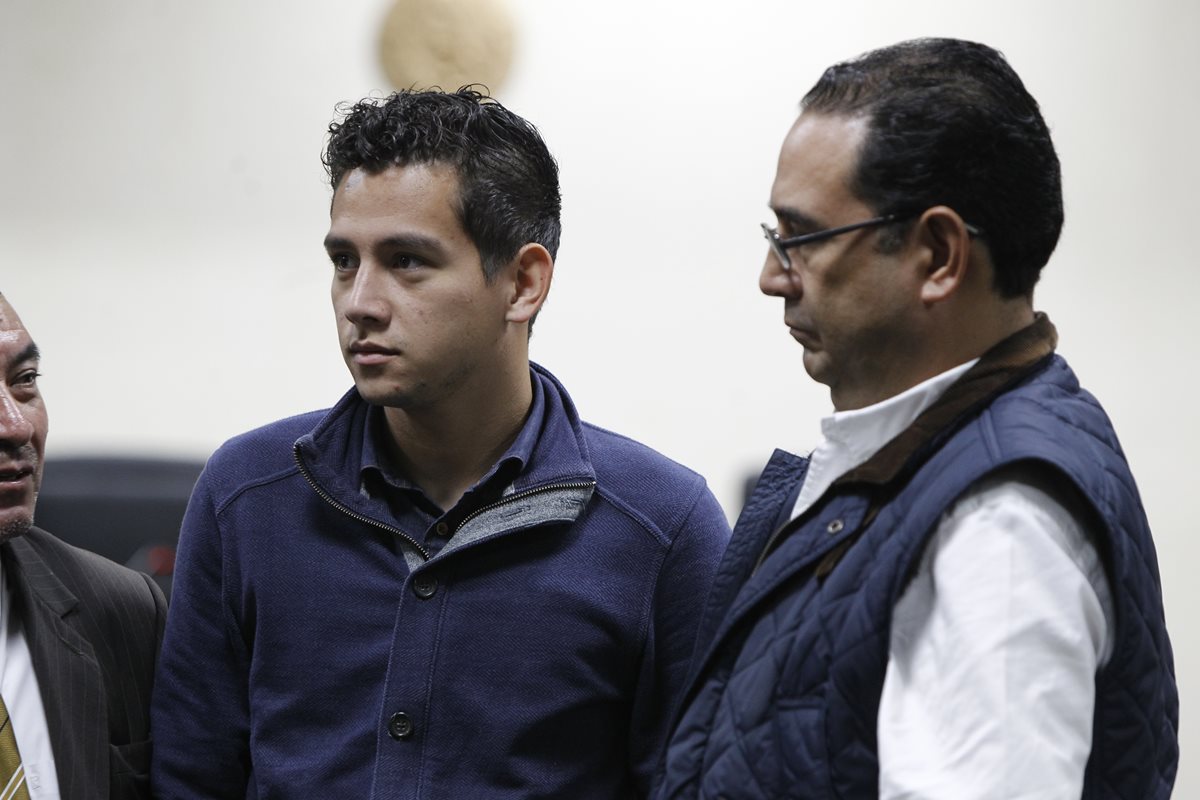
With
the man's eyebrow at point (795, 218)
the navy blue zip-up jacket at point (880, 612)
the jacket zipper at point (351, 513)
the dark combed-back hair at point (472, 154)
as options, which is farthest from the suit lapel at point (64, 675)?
the man's eyebrow at point (795, 218)

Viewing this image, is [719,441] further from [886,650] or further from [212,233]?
[886,650]

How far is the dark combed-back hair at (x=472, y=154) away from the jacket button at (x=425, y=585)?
1.03ft

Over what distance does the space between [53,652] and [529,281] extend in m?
0.62

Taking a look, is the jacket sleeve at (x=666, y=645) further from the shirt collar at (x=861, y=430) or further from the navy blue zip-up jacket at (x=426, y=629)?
the shirt collar at (x=861, y=430)

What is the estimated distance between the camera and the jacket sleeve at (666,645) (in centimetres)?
138

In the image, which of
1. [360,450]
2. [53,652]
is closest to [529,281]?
[360,450]

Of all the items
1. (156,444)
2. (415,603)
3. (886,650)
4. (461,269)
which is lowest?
(156,444)

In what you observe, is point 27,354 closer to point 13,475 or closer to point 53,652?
point 13,475

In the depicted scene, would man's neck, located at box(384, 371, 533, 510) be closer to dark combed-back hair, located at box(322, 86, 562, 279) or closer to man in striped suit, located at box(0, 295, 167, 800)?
dark combed-back hair, located at box(322, 86, 562, 279)

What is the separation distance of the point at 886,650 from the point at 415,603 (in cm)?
56

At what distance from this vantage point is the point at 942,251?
40.3 inches

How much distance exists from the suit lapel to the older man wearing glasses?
0.64m

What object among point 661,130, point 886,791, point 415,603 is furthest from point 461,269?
point 661,130

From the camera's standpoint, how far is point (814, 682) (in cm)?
97
